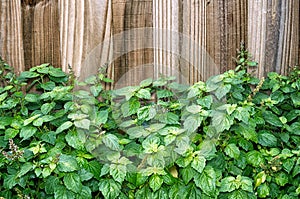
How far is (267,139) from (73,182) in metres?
0.95

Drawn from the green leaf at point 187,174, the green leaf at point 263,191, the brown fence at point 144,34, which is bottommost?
the green leaf at point 263,191

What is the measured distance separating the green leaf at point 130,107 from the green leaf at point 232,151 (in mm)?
478

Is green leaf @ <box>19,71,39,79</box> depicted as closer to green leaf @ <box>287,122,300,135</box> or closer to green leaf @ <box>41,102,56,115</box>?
green leaf @ <box>41,102,56,115</box>

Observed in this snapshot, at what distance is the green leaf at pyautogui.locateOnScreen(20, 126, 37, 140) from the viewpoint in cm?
194

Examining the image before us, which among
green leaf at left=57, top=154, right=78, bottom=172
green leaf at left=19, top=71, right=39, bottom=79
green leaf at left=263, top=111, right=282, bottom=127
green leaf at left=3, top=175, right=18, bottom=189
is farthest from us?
green leaf at left=19, top=71, right=39, bottom=79

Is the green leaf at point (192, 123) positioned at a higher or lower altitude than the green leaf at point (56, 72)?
lower

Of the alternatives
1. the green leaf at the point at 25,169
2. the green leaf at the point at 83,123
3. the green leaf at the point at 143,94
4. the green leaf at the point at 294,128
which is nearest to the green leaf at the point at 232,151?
the green leaf at the point at 294,128

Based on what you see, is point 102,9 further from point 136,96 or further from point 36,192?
point 36,192

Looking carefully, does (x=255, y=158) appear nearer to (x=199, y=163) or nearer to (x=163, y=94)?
(x=199, y=163)

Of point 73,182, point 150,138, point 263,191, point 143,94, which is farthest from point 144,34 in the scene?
point 263,191

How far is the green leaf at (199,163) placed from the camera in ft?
5.96

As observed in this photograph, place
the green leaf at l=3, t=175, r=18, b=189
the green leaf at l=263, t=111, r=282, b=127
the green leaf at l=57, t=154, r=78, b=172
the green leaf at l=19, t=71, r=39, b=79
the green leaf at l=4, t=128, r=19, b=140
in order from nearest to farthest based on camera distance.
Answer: the green leaf at l=57, t=154, r=78, b=172 < the green leaf at l=3, t=175, r=18, b=189 < the green leaf at l=4, t=128, r=19, b=140 < the green leaf at l=263, t=111, r=282, b=127 < the green leaf at l=19, t=71, r=39, b=79

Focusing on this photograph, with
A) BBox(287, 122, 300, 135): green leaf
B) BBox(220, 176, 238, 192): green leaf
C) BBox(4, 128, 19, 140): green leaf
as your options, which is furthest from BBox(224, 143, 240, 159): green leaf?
BBox(4, 128, 19, 140): green leaf

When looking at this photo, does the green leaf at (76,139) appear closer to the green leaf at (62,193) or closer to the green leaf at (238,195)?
the green leaf at (62,193)
